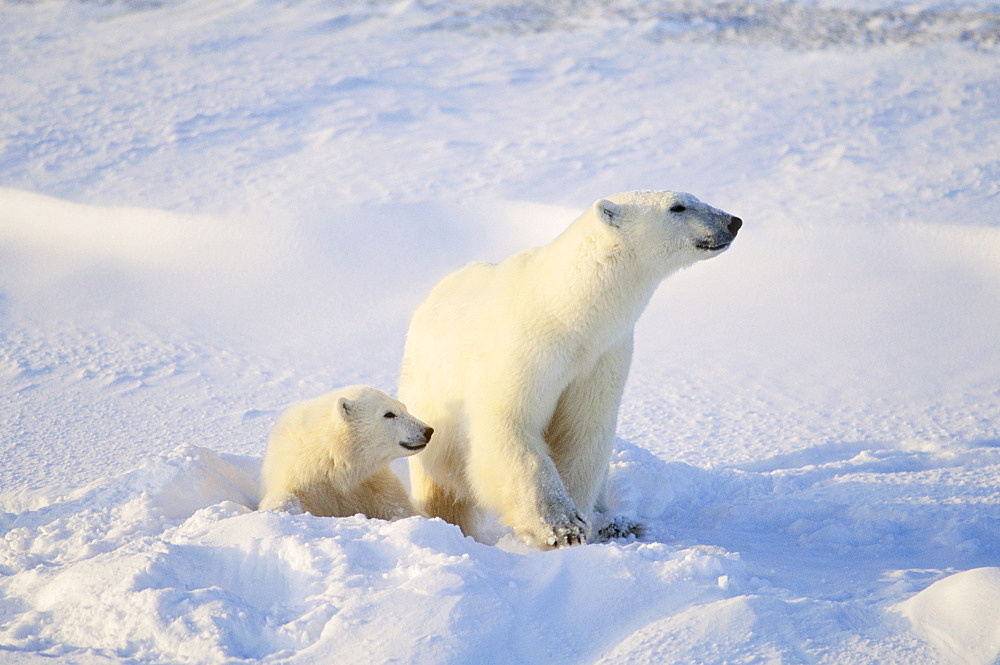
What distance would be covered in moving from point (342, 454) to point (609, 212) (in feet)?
4.38

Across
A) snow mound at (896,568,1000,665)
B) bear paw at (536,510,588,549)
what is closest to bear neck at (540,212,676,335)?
bear paw at (536,510,588,549)

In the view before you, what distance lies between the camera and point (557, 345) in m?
3.23

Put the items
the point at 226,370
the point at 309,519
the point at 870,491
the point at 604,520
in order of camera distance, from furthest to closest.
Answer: the point at 226,370 → the point at 870,491 → the point at 604,520 → the point at 309,519

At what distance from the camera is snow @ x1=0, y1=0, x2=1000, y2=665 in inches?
98.1

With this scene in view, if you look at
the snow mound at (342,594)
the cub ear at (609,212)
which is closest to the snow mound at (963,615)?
the snow mound at (342,594)

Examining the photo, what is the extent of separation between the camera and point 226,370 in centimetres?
564

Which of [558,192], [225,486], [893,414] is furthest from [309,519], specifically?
[558,192]

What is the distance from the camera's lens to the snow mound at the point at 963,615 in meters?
2.26

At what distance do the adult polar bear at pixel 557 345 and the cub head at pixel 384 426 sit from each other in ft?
0.51

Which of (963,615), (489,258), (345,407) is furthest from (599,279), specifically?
(489,258)

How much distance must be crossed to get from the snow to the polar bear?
22 centimetres

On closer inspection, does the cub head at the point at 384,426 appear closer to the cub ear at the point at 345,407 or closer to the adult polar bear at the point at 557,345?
the cub ear at the point at 345,407

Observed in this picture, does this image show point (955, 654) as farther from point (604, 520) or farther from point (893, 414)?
point (893, 414)

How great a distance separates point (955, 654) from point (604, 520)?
1658 millimetres
